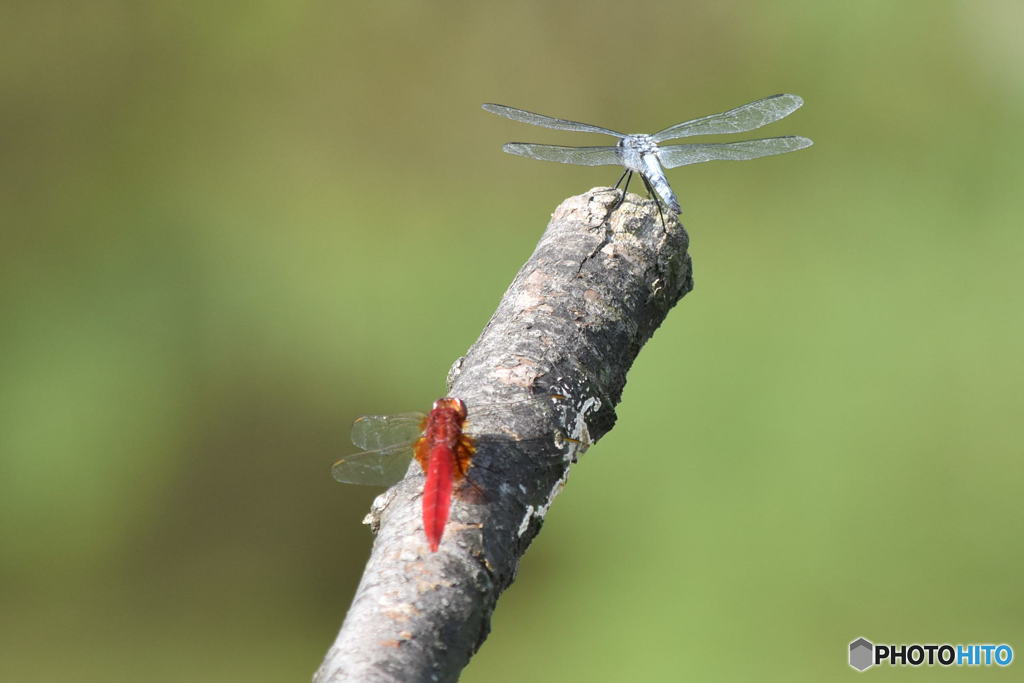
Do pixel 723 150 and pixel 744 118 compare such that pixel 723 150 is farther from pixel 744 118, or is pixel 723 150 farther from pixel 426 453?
pixel 426 453

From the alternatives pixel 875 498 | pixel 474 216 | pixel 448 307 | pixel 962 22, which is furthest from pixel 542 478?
pixel 962 22

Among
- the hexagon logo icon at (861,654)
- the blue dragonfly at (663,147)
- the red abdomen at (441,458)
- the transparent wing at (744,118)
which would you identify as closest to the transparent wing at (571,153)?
the blue dragonfly at (663,147)

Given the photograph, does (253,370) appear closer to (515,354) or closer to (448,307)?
(448,307)

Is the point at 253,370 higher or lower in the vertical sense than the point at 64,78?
lower

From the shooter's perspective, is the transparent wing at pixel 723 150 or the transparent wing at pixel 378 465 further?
the transparent wing at pixel 723 150

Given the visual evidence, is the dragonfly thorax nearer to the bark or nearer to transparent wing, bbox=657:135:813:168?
transparent wing, bbox=657:135:813:168

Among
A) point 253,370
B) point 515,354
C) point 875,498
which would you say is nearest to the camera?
point 515,354

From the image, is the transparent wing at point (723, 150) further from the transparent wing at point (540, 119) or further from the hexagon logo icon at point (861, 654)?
the hexagon logo icon at point (861, 654)

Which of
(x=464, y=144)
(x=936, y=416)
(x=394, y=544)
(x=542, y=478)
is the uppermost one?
(x=464, y=144)
